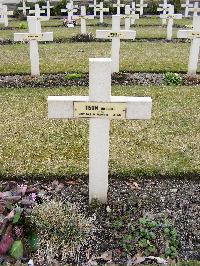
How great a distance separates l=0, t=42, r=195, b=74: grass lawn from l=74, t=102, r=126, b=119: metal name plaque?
631cm

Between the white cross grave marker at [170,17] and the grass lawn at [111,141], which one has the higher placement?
the white cross grave marker at [170,17]

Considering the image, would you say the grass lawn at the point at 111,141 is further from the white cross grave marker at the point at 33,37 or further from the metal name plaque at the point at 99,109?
the white cross grave marker at the point at 33,37

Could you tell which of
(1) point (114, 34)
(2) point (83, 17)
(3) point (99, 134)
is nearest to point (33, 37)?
(1) point (114, 34)

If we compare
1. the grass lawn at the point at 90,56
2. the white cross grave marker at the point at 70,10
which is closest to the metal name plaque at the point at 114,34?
the grass lawn at the point at 90,56

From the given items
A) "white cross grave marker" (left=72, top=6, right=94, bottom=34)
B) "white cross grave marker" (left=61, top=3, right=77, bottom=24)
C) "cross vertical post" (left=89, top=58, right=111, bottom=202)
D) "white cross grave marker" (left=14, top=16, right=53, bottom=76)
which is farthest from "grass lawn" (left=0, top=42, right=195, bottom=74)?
"cross vertical post" (left=89, top=58, right=111, bottom=202)

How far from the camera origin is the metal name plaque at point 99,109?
4.05 meters

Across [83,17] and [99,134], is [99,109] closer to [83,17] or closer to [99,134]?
[99,134]

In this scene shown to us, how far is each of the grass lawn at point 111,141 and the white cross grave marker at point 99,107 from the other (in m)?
1.11

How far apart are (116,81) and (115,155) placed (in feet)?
13.2

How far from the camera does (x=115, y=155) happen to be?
5730 millimetres

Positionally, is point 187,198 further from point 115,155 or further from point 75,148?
point 75,148

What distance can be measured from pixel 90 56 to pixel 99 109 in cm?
836

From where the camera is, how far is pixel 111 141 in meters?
6.20

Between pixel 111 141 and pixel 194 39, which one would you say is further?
pixel 194 39
